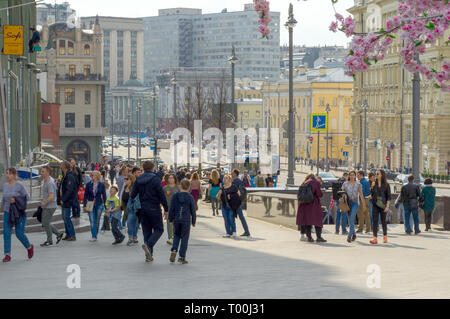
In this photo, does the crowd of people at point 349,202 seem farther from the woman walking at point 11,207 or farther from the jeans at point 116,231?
the woman walking at point 11,207

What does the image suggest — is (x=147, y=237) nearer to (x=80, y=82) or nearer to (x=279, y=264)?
(x=279, y=264)

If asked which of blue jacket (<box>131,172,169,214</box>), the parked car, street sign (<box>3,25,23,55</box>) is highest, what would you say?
street sign (<box>3,25,23,55</box>)

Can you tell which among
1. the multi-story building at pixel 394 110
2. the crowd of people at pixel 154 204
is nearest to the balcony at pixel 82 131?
the multi-story building at pixel 394 110

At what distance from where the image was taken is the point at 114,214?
2084 cm

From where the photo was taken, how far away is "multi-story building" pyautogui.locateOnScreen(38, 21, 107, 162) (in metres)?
118

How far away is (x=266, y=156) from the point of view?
7594 cm

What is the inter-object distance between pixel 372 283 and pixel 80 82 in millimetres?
107996

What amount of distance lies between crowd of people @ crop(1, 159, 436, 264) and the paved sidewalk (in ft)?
1.21

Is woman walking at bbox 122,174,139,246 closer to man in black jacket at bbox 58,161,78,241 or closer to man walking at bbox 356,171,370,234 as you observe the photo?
man in black jacket at bbox 58,161,78,241

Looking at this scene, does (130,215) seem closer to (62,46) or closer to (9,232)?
(9,232)

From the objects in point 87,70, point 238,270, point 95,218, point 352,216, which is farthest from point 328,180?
point 87,70

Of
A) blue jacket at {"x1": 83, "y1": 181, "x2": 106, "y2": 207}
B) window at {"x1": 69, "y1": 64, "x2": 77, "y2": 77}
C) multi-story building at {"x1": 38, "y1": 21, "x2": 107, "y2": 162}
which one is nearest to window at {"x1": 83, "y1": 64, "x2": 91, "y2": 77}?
multi-story building at {"x1": 38, "y1": 21, "x2": 107, "y2": 162}

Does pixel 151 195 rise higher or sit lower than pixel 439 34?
lower
